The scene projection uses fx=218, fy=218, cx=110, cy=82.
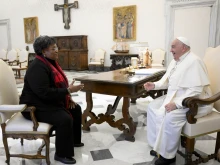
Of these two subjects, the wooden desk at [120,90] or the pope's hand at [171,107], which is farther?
the wooden desk at [120,90]

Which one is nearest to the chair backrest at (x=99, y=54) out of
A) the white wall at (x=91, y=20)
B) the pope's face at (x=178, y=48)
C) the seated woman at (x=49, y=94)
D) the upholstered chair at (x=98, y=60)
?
the upholstered chair at (x=98, y=60)

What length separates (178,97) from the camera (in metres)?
2.26

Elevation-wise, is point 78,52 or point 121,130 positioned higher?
point 78,52

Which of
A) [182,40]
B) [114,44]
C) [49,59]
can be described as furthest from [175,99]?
[114,44]

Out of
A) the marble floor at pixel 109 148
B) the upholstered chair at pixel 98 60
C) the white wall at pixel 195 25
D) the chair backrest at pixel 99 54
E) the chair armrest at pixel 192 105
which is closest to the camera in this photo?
the chair armrest at pixel 192 105

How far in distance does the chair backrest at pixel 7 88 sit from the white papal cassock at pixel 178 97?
151cm

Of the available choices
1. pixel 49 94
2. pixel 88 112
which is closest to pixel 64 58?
pixel 88 112

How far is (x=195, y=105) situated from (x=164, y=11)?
661cm

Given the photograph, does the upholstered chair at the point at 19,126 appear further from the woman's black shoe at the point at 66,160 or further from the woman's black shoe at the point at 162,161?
the woman's black shoe at the point at 162,161

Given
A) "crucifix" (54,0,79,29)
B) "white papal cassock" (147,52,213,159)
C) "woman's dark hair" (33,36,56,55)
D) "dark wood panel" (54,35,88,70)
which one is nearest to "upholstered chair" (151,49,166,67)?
"dark wood panel" (54,35,88,70)

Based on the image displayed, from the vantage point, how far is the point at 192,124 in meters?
2.00

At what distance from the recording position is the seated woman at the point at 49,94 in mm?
2104

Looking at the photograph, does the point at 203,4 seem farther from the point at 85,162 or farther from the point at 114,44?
the point at 85,162

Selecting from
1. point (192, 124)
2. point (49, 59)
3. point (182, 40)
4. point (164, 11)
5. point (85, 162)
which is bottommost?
point (85, 162)
